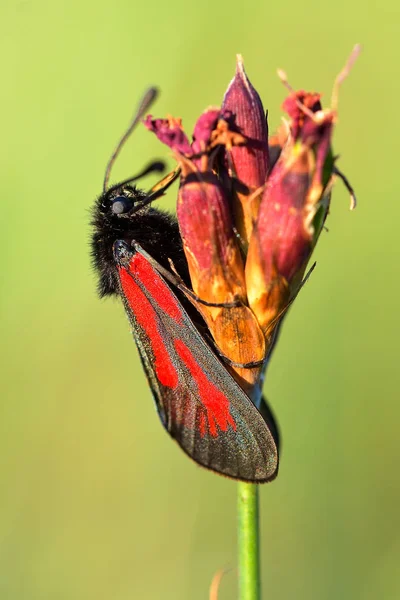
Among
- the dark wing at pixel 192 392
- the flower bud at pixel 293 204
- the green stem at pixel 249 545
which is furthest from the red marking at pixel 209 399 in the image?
the flower bud at pixel 293 204

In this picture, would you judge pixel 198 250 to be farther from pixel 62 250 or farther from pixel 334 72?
pixel 334 72

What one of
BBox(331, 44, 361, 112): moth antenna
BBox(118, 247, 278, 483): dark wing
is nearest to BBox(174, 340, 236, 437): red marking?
A: BBox(118, 247, 278, 483): dark wing

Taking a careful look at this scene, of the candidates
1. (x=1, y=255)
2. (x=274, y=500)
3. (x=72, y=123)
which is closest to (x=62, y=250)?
(x=1, y=255)

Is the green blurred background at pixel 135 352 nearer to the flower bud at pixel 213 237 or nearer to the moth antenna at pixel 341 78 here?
the flower bud at pixel 213 237

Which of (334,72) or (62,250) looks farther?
(334,72)

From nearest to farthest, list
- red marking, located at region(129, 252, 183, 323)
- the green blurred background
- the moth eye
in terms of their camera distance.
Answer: red marking, located at region(129, 252, 183, 323) → the moth eye → the green blurred background

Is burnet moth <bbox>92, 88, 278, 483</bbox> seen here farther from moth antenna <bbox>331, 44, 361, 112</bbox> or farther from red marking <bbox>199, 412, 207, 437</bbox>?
moth antenna <bbox>331, 44, 361, 112</bbox>

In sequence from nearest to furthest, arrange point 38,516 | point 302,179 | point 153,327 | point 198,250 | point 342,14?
point 302,179 → point 198,250 → point 153,327 → point 38,516 → point 342,14
